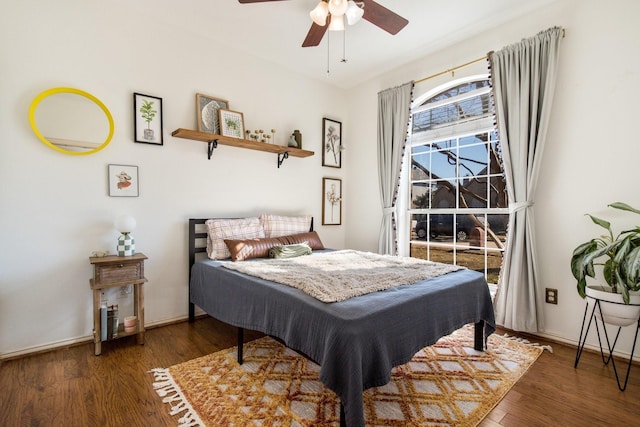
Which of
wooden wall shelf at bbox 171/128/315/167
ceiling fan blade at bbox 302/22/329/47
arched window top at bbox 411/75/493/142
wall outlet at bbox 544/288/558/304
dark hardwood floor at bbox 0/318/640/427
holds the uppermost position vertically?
ceiling fan blade at bbox 302/22/329/47

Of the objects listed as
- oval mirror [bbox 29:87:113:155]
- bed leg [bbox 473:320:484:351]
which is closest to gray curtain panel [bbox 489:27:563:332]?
bed leg [bbox 473:320:484:351]

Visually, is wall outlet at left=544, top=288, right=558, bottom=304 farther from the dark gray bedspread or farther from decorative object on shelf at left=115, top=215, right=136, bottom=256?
decorative object on shelf at left=115, top=215, right=136, bottom=256

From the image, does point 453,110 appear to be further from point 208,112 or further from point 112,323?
point 112,323

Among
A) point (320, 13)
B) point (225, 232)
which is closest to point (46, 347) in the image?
point (225, 232)

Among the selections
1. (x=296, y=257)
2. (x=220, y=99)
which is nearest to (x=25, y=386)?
(x=296, y=257)

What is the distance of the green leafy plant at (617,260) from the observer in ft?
5.70

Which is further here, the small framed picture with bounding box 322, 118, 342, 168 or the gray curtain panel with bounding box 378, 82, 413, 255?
the small framed picture with bounding box 322, 118, 342, 168

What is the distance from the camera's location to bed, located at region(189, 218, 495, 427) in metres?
1.33

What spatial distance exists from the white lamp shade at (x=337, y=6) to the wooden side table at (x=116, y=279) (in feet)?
7.39

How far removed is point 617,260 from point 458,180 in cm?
168

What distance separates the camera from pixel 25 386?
1847 millimetres

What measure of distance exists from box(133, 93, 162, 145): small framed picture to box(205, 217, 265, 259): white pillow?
89 centimetres

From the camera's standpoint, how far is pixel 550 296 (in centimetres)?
256

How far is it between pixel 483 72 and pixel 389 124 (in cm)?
109
